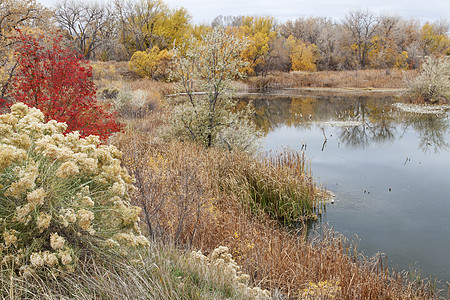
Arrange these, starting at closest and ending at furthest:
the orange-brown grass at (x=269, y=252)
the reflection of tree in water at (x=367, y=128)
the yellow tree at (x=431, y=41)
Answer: the orange-brown grass at (x=269, y=252)
the reflection of tree in water at (x=367, y=128)
the yellow tree at (x=431, y=41)

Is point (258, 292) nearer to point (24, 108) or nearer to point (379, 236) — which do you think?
point (24, 108)

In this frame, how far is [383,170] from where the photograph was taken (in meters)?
11.0

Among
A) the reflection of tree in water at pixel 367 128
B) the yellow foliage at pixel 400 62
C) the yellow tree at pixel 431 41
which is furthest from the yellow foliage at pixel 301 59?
the reflection of tree in water at pixel 367 128

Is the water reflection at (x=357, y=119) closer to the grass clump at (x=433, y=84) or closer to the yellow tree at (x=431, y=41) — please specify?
the grass clump at (x=433, y=84)

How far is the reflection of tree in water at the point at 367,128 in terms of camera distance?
15.0 metres

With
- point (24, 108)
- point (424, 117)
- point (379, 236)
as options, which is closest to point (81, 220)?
point (24, 108)

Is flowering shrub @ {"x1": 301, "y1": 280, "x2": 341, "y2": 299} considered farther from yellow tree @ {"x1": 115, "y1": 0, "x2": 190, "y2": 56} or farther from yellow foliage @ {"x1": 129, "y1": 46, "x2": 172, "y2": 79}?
yellow tree @ {"x1": 115, "y1": 0, "x2": 190, "y2": 56}

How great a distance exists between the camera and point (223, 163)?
26.0 feet

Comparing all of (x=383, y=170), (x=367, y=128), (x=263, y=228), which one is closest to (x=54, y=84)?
(x=263, y=228)

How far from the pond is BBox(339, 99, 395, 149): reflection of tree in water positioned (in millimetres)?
40

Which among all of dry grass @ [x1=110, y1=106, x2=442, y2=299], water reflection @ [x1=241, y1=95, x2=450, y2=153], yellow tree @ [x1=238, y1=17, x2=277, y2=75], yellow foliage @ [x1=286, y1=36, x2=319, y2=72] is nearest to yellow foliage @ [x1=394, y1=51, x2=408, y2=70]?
yellow foliage @ [x1=286, y1=36, x2=319, y2=72]

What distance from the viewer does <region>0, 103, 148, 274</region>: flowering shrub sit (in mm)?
2525

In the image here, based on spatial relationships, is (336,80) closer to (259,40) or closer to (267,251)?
(259,40)

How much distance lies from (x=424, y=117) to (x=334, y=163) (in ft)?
34.3
